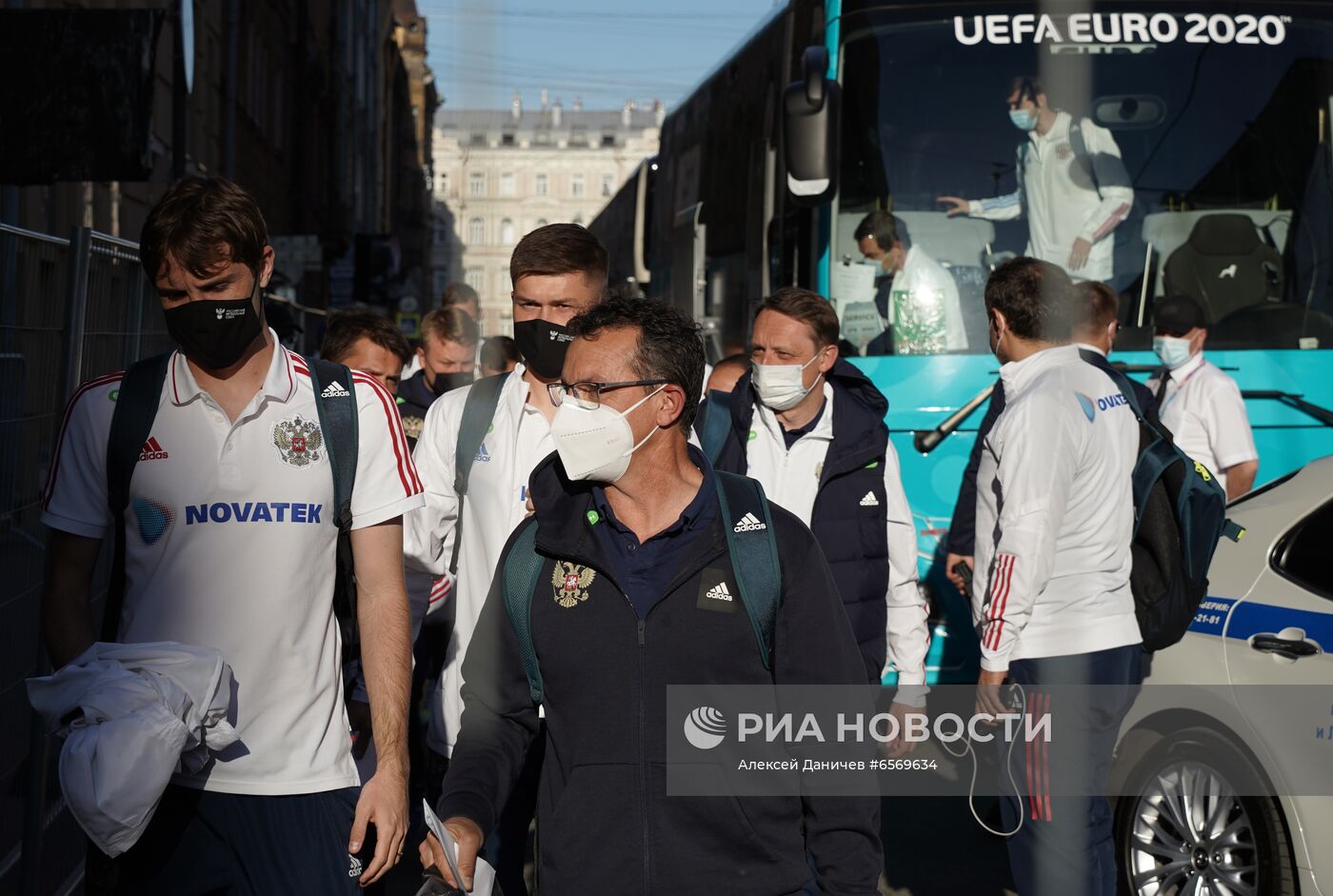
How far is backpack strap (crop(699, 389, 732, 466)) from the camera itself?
517cm

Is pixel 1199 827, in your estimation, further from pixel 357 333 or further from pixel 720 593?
pixel 357 333

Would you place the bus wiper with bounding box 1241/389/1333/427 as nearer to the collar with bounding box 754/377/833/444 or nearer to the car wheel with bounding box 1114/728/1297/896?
the car wheel with bounding box 1114/728/1297/896

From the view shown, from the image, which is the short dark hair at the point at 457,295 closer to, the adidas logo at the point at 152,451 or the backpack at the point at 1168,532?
the backpack at the point at 1168,532

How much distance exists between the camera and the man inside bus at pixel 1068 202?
8.18 meters

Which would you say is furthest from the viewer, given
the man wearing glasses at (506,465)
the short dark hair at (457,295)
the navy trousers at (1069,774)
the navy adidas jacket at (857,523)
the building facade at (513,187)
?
the building facade at (513,187)

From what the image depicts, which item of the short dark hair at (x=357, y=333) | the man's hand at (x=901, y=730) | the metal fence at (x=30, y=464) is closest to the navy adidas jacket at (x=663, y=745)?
the man's hand at (x=901, y=730)

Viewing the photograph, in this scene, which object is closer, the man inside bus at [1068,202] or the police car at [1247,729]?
the police car at [1247,729]

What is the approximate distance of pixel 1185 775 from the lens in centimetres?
537

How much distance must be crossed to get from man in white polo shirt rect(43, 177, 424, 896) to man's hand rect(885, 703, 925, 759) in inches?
82.0

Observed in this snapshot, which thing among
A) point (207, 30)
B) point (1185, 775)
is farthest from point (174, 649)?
point (207, 30)

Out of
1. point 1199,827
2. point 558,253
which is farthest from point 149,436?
point 1199,827

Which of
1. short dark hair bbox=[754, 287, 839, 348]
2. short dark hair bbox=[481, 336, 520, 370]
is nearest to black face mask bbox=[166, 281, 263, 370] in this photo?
short dark hair bbox=[754, 287, 839, 348]

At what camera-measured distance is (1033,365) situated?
4984mm

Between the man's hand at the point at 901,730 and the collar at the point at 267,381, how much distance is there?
233cm
